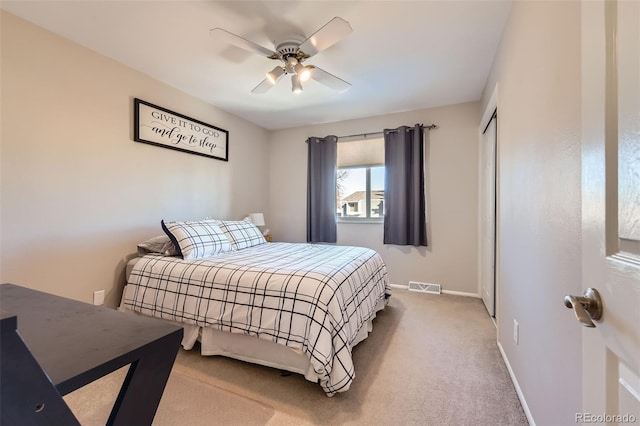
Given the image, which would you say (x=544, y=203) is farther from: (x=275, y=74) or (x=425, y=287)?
(x=425, y=287)

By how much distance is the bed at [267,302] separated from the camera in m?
1.63

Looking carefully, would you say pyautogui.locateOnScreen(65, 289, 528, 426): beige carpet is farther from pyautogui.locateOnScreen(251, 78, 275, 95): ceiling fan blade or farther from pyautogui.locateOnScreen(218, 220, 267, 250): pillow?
pyautogui.locateOnScreen(251, 78, 275, 95): ceiling fan blade

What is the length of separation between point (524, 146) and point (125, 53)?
3199mm

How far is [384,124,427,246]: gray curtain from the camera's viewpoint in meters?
3.65

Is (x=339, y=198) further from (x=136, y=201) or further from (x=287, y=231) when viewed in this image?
(x=136, y=201)

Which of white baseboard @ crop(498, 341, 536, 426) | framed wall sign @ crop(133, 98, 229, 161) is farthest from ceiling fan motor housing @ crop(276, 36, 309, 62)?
→ white baseboard @ crop(498, 341, 536, 426)

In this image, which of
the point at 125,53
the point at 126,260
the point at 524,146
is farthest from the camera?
the point at 126,260

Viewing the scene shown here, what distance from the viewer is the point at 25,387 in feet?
1.54

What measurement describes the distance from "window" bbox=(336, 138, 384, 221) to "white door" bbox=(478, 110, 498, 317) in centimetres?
130

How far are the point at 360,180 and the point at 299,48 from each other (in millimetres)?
2393

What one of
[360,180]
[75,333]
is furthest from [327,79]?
[75,333]

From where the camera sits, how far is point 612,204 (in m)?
0.52

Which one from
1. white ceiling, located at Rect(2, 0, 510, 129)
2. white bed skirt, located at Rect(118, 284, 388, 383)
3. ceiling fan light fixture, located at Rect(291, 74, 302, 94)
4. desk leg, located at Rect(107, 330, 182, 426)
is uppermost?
white ceiling, located at Rect(2, 0, 510, 129)

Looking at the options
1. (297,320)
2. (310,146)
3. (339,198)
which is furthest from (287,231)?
(297,320)
